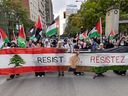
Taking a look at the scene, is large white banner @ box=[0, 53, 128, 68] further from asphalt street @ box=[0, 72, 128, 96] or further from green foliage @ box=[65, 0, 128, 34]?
green foliage @ box=[65, 0, 128, 34]

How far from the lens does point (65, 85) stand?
33.1 ft

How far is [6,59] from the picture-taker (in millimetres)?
11742

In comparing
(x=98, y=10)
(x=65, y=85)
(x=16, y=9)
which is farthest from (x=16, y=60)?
(x=98, y=10)

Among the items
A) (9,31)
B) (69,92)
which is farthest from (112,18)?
(69,92)

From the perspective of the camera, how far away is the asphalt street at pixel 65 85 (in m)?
8.89

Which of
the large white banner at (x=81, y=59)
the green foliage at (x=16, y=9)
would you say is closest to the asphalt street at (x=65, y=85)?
the large white banner at (x=81, y=59)

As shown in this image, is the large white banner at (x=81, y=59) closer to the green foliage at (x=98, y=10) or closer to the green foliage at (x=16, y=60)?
the green foliage at (x=16, y=60)

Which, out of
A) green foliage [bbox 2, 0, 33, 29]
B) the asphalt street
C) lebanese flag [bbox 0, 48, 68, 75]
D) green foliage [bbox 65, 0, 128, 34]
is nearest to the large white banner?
lebanese flag [bbox 0, 48, 68, 75]

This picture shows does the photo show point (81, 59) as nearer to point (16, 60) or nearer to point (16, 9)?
point (16, 60)

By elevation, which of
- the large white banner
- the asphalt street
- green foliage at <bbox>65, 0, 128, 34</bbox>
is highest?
green foliage at <bbox>65, 0, 128, 34</bbox>

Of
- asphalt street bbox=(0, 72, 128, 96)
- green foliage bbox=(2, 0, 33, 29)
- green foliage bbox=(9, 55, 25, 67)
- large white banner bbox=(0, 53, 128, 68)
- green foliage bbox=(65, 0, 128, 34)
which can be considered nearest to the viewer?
asphalt street bbox=(0, 72, 128, 96)

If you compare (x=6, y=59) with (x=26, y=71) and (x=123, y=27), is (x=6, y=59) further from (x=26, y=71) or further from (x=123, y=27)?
(x=123, y=27)

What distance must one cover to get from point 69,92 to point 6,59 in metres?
3.90

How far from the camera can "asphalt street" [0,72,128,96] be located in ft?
29.2
